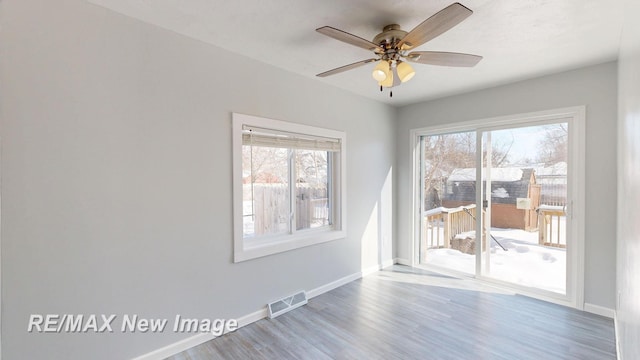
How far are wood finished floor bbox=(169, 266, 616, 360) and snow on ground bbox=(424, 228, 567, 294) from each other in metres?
0.27

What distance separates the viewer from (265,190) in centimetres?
295

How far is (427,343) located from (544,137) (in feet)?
8.66

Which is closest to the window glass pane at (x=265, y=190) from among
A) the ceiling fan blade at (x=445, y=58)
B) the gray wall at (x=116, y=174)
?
the gray wall at (x=116, y=174)

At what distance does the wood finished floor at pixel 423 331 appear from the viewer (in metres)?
2.18

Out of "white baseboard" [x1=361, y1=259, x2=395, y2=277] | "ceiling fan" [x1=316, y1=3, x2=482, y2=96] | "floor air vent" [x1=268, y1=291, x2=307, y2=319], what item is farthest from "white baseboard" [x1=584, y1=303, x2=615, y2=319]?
"floor air vent" [x1=268, y1=291, x2=307, y2=319]

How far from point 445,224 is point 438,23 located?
123 inches

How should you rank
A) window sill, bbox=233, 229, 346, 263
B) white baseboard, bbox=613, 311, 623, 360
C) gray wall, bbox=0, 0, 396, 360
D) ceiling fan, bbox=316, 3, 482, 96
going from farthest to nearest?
window sill, bbox=233, 229, 346, 263 < white baseboard, bbox=613, 311, 623, 360 < ceiling fan, bbox=316, 3, 482, 96 < gray wall, bbox=0, 0, 396, 360

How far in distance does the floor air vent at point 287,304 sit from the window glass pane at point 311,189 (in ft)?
2.50

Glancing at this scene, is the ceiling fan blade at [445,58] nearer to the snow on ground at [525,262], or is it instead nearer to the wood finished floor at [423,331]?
the wood finished floor at [423,331]

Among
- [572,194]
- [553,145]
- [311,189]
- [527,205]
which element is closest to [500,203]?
[527,205]

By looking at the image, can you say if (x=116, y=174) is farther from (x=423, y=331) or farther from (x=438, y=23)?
(x=423, y=331)

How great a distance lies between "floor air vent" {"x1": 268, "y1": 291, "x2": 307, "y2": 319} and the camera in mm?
2768

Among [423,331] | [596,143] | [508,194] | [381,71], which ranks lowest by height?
[423,331]

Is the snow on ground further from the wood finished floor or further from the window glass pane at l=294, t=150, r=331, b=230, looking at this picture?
the window glass pane at l=294, t=150, r=331, b=230
